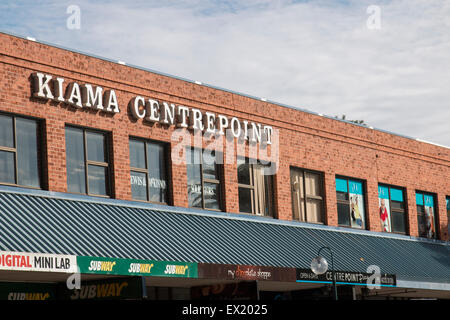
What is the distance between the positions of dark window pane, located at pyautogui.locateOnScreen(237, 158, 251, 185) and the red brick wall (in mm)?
527

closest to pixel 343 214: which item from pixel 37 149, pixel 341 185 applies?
pixel 341 185

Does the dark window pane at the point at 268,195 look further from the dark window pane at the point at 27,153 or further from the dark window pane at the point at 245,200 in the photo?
the dark window pane at the point at 27,153

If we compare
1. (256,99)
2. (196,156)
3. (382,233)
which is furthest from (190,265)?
(382,233)

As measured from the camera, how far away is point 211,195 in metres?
24.0

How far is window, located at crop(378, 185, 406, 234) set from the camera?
30453mm

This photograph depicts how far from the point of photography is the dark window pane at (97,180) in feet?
68.0

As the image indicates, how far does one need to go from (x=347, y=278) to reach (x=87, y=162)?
331 inches

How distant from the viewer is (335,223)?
27.9 meters

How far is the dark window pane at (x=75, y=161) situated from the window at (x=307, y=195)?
861 cm

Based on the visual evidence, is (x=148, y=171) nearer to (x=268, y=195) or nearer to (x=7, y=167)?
(x=7, y=167)

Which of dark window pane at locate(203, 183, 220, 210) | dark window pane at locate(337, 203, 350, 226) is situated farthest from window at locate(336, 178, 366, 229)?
dark window pane at locate(203, 183, 220, 210)

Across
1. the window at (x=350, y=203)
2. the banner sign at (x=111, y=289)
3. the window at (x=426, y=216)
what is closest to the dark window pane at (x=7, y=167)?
the banner sign at (x=111, y=289)

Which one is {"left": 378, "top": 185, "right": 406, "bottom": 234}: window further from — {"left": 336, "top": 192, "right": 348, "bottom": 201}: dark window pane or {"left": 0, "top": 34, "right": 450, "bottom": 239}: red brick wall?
{"left": 336, "top": 192, "right": 348, "bottom": 201}: dark window pane

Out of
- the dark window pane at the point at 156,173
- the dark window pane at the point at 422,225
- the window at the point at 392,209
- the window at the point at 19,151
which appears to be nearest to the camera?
the window at the point at 19,151
